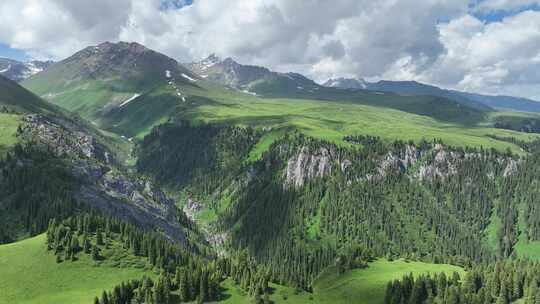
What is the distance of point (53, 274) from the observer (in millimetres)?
138625

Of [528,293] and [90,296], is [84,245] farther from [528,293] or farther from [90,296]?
[528,293]

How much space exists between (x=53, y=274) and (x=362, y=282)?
111 metres

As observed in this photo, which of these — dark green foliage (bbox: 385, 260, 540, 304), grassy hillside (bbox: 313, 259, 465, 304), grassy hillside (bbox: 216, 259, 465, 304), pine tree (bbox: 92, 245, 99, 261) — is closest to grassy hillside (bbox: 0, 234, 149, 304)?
pine tree (bbox: 92, 245, 99, 261)

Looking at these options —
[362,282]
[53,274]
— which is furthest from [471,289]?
[53,274]

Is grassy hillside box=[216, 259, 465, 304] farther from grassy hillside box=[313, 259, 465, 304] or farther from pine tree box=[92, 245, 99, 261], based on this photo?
pine tree box=[92, 245, 99, 261]

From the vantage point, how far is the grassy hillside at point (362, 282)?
164750mm

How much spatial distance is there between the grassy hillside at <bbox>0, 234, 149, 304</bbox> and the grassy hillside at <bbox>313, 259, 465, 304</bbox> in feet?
225

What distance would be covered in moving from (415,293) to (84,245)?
111 meters

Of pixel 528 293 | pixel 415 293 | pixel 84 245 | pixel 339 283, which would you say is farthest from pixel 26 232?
pixel 528 293

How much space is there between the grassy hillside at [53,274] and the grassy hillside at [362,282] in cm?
6869

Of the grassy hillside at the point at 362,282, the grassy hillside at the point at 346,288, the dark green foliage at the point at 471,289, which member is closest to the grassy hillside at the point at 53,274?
the grassy hillside at the point at 346,288

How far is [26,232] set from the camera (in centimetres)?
19212

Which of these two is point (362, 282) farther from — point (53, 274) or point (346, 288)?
point (53, 274)

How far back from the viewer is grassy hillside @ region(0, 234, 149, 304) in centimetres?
12888
